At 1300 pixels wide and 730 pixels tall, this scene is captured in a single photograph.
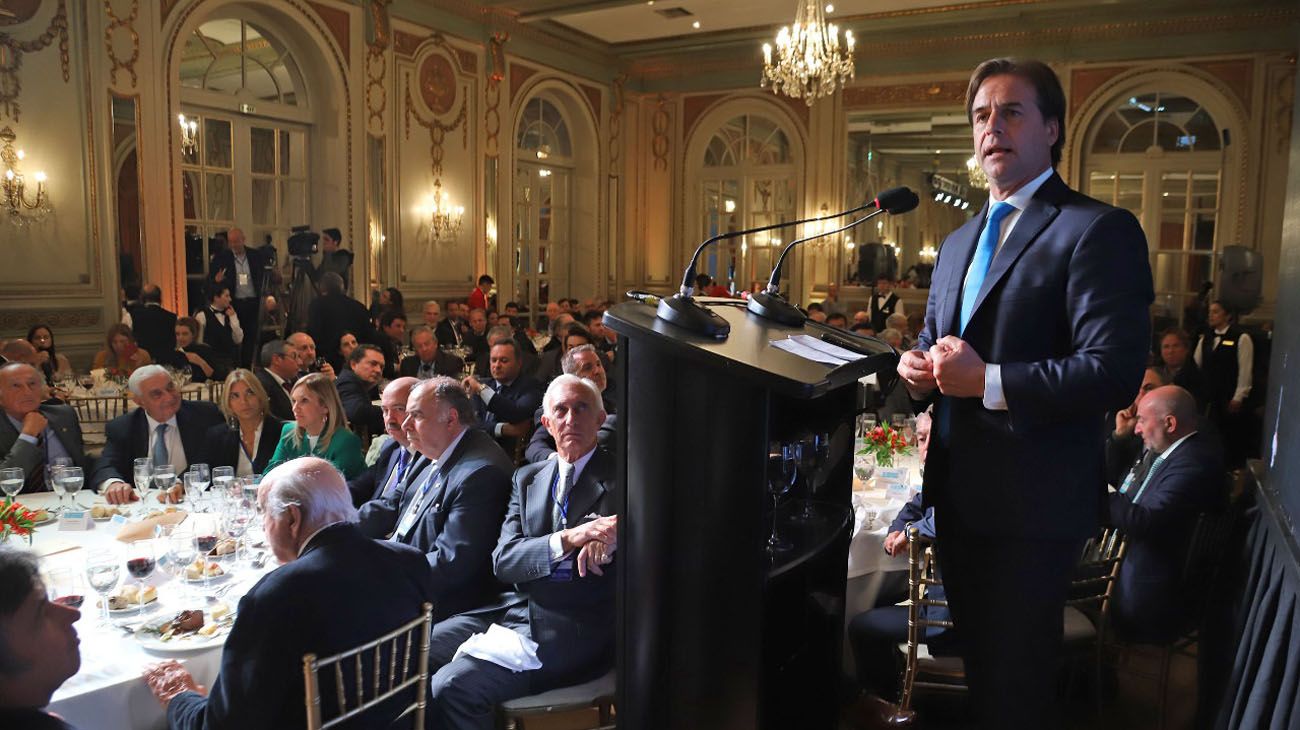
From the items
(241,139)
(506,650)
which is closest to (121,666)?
(506,650)

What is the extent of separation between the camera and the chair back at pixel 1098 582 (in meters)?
3.08

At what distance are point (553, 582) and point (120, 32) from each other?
7505 millimetres

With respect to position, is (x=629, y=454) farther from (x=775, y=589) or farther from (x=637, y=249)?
(x=637, y=249)

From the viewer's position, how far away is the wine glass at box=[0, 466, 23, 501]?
10.2 feet

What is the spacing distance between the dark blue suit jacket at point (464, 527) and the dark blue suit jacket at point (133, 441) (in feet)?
5.01

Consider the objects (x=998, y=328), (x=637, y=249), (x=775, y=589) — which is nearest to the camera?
(x=998, y=328)

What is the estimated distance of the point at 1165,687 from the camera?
10.4 feet

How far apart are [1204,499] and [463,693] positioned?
238 cm

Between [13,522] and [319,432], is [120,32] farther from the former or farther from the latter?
[13,522]

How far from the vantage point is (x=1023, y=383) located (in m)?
1.43

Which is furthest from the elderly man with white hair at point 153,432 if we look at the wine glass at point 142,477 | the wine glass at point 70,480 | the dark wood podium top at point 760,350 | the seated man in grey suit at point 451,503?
the dark wood podium top at point 760,350

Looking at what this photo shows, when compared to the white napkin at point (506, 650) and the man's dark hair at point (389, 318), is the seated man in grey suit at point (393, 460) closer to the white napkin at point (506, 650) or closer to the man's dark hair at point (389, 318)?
the white napkin at point (506, 650)

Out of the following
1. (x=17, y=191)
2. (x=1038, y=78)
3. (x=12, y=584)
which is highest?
(x=17, y=191)

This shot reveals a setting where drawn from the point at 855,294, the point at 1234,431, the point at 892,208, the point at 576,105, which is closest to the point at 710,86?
the point at 576,105
